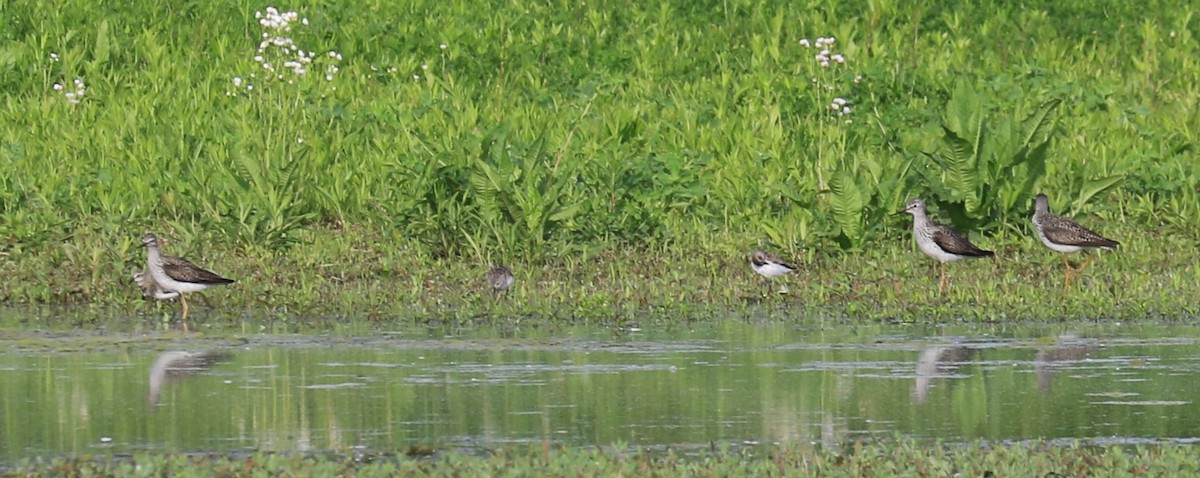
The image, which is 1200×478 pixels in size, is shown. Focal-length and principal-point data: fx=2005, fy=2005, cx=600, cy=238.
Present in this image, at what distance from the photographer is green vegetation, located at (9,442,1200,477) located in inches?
277

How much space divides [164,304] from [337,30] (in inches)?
308

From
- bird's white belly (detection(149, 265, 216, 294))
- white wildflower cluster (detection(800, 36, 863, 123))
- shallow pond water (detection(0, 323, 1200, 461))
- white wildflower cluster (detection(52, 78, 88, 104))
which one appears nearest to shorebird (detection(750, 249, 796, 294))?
shallow pond water (detection(0, 323, 1200, 461))

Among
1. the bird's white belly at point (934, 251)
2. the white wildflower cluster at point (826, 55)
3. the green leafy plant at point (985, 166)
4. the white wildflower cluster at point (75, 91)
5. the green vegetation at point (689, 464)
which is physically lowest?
the green vegetation at point (689, 464)

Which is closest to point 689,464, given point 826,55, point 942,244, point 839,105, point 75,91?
point 942,244

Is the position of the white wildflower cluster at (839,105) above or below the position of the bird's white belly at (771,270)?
above

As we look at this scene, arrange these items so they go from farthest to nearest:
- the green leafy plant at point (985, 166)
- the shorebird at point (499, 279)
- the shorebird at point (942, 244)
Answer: the green leafy plant at point (985, 166) < the shorebird at point (942, 244) < the shorebird at point (499, 279)

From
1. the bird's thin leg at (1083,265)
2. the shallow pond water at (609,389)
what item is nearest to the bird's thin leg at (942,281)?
the bird's thin leg at (1083,265)

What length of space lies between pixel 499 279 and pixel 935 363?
3.50 metres

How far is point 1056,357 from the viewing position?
1025 cm

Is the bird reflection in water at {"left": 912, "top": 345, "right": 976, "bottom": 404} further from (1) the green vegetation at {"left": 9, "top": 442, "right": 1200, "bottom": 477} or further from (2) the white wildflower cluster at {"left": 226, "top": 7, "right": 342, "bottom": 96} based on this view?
(2) the white wildflower cluster at {"left": 226, "top": 7, "right": 342, "bottom": 96}

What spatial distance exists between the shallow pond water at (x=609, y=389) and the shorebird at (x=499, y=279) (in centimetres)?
146

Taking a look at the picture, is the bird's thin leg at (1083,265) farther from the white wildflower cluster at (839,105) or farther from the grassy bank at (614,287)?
the white wildflower cluster at (839,105)

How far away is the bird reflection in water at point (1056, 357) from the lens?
9570 millimetres

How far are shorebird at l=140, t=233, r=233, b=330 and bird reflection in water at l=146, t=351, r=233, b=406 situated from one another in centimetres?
181
